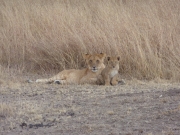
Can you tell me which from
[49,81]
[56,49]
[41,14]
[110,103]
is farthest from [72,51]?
[110,103]

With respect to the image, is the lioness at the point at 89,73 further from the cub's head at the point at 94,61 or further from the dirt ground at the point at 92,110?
the dirt ground at the point at 92,110

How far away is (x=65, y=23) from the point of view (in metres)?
11.2

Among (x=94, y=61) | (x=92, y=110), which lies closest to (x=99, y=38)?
(x=94, y=61)

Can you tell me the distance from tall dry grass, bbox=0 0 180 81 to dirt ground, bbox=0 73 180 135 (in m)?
1.15

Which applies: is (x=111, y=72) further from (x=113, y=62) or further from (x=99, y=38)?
(x=99, y=38)

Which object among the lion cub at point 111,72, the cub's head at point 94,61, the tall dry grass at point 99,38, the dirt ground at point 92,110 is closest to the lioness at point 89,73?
the cub's head at point 94,61

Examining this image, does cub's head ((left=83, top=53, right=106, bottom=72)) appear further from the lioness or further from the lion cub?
the lion cub

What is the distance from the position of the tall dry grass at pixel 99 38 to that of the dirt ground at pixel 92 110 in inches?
45.3

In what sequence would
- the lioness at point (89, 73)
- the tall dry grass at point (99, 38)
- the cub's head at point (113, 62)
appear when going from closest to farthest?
1. the cub's head at point (113, 62)
2. the lioness at point (89, 73)
3. the tall dry grass at point (99, 38)

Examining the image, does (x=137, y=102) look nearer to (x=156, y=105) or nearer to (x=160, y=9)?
(x=156, y=105)

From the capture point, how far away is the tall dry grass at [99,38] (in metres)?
9.76

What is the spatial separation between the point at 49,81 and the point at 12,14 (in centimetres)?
376

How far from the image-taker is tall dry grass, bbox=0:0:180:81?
976 cm

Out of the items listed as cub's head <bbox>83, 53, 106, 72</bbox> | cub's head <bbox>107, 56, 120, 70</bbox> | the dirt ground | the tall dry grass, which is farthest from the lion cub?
the tall dry grass
